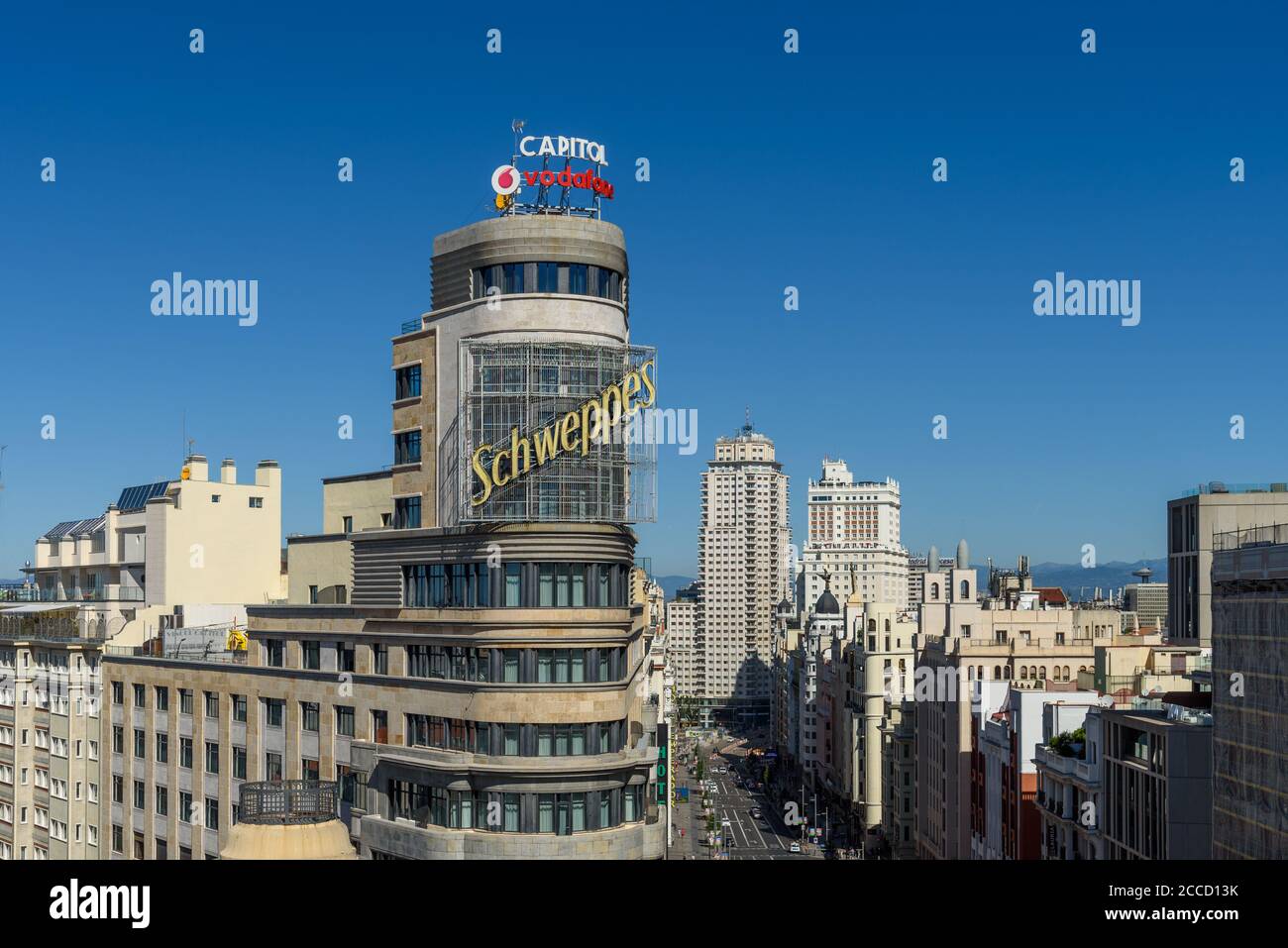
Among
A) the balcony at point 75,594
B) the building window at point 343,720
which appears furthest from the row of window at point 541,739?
the balcony at point 75,594

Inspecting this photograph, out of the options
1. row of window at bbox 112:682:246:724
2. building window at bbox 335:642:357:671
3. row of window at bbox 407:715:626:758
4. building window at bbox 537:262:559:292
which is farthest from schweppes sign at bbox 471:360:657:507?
row of window at bbox 112:682:246:724

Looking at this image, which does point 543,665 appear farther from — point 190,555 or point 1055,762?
point 190,555

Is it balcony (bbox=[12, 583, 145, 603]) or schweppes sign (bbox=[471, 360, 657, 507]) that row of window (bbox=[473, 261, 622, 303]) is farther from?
balcony (bbox=[12, 583, 145, 603])

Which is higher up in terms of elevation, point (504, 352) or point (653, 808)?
point (504, 352)

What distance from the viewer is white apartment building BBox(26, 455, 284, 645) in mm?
82438

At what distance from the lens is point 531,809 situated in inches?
1967

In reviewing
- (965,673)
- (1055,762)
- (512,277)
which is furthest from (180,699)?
(965,673)

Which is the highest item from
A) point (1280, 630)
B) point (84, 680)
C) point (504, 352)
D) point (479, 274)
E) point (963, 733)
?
point (479, 274)

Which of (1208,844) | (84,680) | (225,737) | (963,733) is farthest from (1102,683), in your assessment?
(84,680)

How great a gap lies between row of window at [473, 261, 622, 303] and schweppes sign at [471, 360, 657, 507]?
4.36 meters

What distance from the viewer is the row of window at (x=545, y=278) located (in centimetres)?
5541
